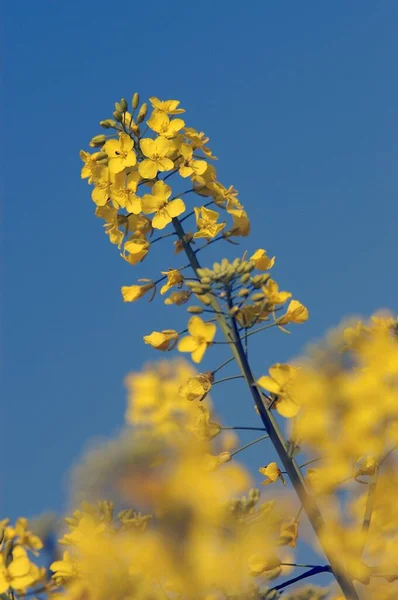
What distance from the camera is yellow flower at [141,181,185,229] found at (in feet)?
11.6

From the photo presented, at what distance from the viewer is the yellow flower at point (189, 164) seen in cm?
367

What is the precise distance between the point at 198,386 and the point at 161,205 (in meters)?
0.85

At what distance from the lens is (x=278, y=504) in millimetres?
3172

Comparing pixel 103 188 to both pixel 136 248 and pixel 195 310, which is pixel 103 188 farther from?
pixel 195 310

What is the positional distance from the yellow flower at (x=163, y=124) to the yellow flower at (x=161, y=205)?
273 mm

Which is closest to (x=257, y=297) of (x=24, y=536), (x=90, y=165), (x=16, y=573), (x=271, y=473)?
(x=271, y=473)

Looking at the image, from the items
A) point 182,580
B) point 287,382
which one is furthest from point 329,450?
point 182,580

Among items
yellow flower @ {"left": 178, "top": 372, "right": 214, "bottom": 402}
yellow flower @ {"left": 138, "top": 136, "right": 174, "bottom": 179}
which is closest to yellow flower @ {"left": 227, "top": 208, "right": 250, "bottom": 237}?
yellow flower @ {"left": 138, "top": 136, "right": 174, "bottom": 179}

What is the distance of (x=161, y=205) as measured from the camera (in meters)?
3.58

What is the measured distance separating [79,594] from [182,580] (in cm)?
59

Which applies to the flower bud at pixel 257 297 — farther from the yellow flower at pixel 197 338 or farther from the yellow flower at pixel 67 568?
the yellow flower at pixel 67 568

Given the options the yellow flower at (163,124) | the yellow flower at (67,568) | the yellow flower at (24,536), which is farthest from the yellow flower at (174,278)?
the yellow flower at (24,536)

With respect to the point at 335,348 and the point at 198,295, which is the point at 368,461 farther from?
the point at 335,348

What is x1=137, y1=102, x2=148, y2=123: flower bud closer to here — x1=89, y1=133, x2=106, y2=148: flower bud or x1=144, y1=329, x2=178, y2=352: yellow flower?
x1=89, y1=133, x2=106, y2=148: flower bud
